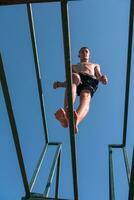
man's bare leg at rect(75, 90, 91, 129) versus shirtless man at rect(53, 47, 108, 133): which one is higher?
shirtless man at rect(53, 47, 108, 133)

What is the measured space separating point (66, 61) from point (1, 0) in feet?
2.08

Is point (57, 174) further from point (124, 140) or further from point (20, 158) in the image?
point (20, 158)

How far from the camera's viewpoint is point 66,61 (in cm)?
270

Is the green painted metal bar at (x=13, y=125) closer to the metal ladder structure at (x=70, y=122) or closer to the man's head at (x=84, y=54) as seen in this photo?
the metal ladder structure at (x=70, y=122)

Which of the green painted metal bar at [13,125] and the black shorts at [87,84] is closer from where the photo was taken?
the green painted metal bar at [13,125]

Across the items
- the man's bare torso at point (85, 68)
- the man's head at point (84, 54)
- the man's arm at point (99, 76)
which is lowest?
the man's arm at point (99, 76)

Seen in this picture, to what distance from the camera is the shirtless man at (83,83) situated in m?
5.06

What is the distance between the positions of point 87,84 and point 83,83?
Result: 2.6 inches

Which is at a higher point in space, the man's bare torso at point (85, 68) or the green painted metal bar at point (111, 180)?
the man's bare torso at point (85, 68)

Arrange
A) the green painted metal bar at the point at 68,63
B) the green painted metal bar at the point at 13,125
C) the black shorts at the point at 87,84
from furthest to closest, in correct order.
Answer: the black shorts at the point at 87,84, the green painted metal bar at the point at 13,125, the green painted metal bar at the point at 68,63

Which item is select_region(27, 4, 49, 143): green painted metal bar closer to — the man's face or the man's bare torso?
the man's bare torso

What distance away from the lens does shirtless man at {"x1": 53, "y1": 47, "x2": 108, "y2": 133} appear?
199 inches

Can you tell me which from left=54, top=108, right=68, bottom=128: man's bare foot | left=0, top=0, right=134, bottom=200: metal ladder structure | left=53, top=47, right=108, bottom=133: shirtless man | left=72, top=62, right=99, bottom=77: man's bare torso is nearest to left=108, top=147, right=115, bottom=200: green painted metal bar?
left=0, top=0, right=134, bottom=200: metal ladder structure

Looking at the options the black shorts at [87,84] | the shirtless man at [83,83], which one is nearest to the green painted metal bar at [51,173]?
the shirtless man at [83,83]
